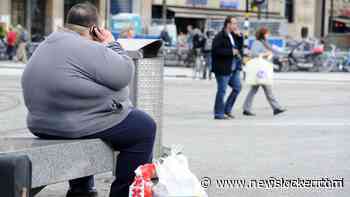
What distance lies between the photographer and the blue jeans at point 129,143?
5480mm

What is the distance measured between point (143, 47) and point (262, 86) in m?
7.46

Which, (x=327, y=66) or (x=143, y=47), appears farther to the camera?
(x=327, y=66)

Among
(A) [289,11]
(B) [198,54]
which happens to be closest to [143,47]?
(B) [198,54]

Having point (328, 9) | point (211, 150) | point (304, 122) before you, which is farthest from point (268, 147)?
point (328, 9)

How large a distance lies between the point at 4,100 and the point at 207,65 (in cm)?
1147

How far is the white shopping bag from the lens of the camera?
14.3 metres

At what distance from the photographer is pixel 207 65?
86.7ft

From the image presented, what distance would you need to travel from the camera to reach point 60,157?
17.4 ft

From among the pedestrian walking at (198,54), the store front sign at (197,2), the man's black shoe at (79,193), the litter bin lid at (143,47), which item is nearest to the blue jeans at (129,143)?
the man's black shoe at (79,193)

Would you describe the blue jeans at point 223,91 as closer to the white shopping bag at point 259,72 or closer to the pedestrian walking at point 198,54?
the white shopping bag at point 259,72

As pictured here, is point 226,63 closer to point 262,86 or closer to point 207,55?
point 262,86

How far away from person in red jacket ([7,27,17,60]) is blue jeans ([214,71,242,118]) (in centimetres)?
2214

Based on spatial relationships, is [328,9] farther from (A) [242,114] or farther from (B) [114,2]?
(A) [242,114]

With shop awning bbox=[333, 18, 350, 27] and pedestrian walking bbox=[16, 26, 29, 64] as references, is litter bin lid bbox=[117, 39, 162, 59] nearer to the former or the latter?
pedestrian walking bbox=[16, 26, 29, 64]
